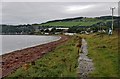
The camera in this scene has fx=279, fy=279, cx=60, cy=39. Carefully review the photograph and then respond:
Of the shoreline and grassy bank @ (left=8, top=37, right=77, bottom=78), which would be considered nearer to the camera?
grassy bank @ (left=8, top=37, right=77, bottom=78)

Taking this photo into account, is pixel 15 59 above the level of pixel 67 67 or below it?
below

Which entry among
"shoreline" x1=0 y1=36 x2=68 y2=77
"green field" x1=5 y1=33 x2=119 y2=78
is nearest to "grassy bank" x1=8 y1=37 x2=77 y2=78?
"green field" x1=5 y1=33 x2=119 y2=78

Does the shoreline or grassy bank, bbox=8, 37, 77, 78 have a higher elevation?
grassy bank, bbox=8, 37, 77, 78

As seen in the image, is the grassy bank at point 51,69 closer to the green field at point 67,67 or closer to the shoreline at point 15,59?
the green field at point 67,67

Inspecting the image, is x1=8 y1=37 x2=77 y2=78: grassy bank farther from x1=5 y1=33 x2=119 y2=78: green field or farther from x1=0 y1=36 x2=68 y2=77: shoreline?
x1=0 y1=36 x2=68 y2=77: shoreline

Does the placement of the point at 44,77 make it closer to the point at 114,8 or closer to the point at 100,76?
the point at 100,76

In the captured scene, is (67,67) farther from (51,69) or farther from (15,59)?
(15,59)

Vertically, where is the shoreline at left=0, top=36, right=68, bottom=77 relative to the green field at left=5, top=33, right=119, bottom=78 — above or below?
below

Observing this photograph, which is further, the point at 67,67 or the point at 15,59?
the point at 15,59

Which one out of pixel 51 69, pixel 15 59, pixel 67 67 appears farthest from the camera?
pixel 15 59

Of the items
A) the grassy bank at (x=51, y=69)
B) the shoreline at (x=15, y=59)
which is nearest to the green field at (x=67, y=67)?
the grassy bank at (x=51, y=69)

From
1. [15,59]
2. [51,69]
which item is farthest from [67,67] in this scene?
[15,59]

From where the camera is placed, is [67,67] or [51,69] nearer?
[51,69]

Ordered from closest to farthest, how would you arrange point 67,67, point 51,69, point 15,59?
point 51,69
point 67,67
point 15,59
